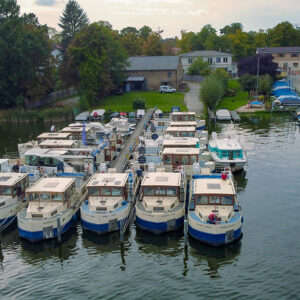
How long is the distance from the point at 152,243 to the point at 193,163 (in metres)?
11.4

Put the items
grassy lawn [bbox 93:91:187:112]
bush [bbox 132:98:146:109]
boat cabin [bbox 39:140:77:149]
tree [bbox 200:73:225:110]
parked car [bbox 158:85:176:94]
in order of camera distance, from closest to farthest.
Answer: boat cabin [bbox 39:140:77:149] < tree [bbox 200:73:225:110] < bush [bbox 132:98:146:109] < grassy lawn [bbox 93:91:187:112] < parked car [bbox 158:85:176:94]

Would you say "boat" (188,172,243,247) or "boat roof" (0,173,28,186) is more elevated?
"boat roof" (0,173,28,186)

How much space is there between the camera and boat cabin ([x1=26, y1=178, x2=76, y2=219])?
98.7 feet

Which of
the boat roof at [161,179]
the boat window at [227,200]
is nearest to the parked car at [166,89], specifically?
the boat roof at [161,179]

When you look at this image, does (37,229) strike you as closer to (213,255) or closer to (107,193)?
(107,193)

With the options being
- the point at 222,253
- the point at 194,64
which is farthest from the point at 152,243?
the point at 194,64

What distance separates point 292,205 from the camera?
36719 mm

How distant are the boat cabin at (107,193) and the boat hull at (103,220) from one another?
0.49m

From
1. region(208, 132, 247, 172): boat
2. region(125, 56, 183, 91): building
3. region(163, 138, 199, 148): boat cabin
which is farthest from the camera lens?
region(125, 56, 183, 91): building

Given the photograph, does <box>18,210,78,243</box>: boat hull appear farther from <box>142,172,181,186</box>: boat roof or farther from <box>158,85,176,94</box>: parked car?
<box>158,85,176,94</box>: parked car

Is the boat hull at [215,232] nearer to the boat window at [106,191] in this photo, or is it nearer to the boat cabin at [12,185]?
the boat window at [106,191]

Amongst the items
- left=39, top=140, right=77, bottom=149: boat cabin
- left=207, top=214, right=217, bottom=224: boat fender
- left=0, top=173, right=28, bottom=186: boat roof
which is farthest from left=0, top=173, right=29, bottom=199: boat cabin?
left=207, top=214, right=217, bottom=224: boat fender

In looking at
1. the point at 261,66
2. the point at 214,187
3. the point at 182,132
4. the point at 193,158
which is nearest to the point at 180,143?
the point at 193,158

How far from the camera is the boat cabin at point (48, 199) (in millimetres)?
30078
